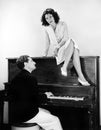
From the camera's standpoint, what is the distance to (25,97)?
3.23 metres

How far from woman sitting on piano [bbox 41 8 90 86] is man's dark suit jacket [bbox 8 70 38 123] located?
802 mm

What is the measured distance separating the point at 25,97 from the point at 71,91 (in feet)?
2.90

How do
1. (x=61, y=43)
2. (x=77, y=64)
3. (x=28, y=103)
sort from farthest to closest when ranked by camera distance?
(x=61, y=43), (x=77, y=64), (x=28, y=103)

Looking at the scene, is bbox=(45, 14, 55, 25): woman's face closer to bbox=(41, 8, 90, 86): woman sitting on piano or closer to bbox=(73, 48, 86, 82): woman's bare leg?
bbox=(41, 8, 90, 86): woman sitting on piano

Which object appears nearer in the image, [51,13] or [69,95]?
[69,95]

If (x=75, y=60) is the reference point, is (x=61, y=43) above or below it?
above

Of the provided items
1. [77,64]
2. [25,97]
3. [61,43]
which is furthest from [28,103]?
[61,43]

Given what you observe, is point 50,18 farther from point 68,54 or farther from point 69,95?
point 69,95

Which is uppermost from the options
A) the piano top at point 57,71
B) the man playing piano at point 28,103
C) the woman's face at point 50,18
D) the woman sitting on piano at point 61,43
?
the woman's face at point 50,18

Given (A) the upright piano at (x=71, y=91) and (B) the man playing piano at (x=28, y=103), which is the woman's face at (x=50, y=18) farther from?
(B) the man playing piano at (x=28, y=103)

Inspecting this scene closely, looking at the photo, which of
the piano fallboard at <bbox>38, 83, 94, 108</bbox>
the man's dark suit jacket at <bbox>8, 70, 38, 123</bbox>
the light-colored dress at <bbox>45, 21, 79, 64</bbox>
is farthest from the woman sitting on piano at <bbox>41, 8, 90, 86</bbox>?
the man's dark suit jacket at <bbox>8, 70, 38, 123</bbox>

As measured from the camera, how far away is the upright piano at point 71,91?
357 cm

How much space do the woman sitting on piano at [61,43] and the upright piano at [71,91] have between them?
0.13 m

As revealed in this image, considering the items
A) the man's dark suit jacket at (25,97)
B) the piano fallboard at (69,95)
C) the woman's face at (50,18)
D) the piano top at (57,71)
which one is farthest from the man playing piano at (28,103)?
the woman's face at (50,18)
